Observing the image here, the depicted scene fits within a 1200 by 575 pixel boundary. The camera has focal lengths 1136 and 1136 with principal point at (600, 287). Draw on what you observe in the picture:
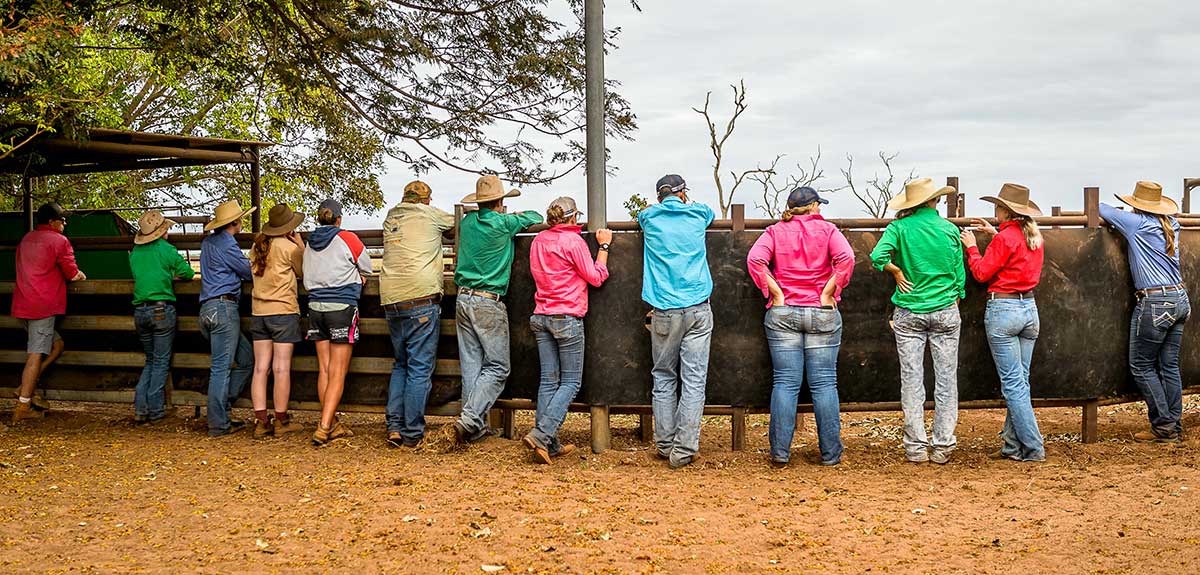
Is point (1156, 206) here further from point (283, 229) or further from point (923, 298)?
point (283, 229)

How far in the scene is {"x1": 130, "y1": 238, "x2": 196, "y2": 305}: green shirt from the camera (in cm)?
934

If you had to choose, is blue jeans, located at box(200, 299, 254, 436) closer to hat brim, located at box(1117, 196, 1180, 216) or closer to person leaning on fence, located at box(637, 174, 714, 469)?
person leaning on fence, located at box(637, 174, 714, 469)

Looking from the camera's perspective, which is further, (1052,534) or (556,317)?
(556,317)

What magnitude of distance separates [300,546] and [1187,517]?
187 inches

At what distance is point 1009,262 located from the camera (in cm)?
776

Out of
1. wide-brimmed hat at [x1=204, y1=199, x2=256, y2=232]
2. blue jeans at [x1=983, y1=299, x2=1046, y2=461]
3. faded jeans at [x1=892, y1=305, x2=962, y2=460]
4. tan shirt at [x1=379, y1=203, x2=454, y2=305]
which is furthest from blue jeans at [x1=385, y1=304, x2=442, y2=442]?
blue jeans at [x1=983, y1=299, x2=1046, y2=461]

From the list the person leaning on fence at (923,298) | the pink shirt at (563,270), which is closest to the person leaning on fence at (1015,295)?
the person leaning on fence at (923,298)

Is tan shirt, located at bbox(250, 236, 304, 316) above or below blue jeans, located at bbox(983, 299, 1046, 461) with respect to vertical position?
above

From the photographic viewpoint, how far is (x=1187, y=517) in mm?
6188

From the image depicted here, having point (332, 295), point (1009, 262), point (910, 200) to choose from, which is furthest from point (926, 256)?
point (332, 295)

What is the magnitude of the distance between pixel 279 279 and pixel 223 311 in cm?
65

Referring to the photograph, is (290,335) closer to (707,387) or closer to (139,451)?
(139,451)

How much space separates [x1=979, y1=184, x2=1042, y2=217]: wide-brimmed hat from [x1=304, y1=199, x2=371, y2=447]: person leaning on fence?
15.1ft

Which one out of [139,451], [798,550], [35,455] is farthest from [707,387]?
[35,455]
